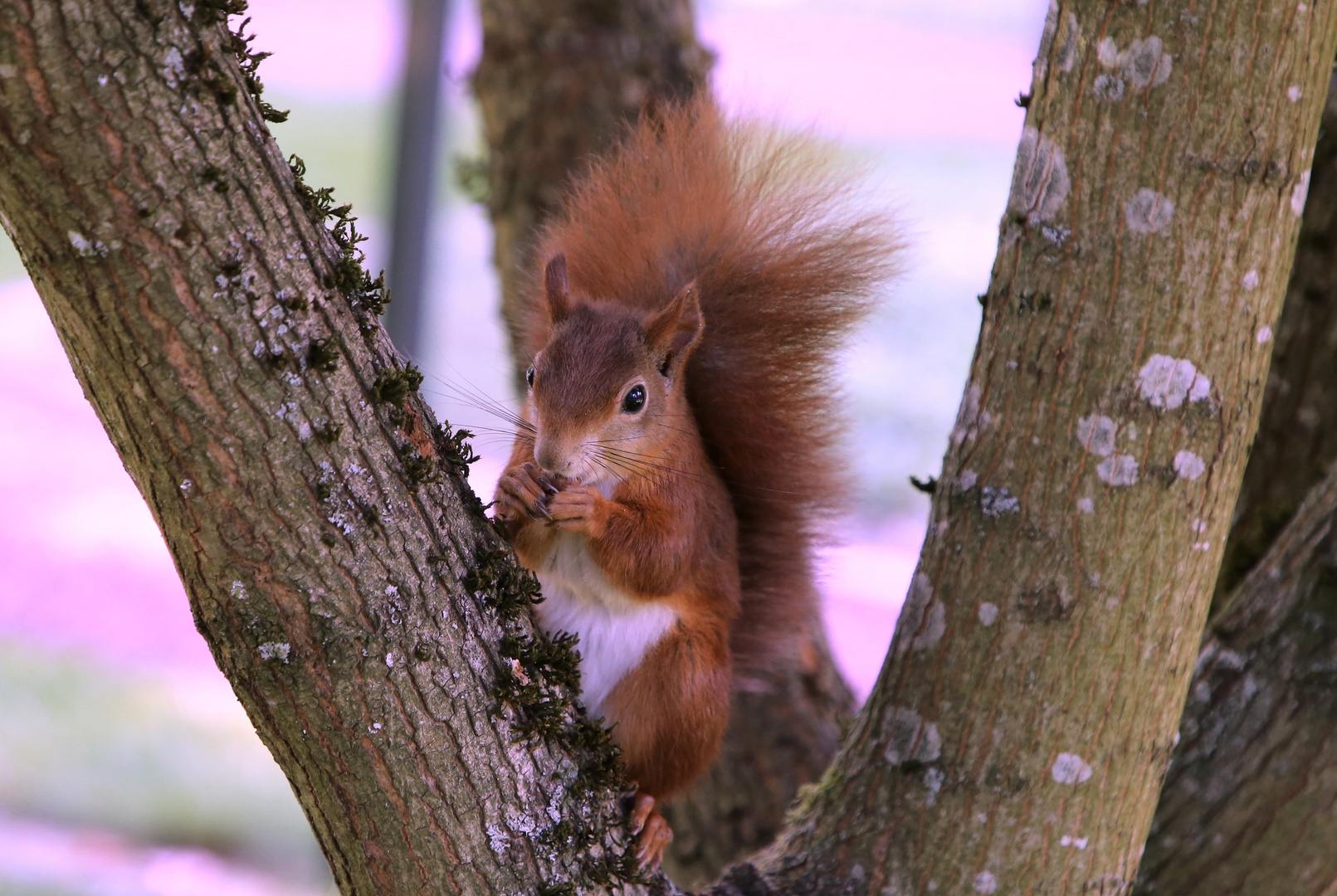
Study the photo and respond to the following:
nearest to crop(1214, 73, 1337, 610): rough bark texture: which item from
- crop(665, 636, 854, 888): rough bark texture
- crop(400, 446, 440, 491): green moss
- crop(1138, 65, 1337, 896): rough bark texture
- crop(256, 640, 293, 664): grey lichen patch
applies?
crop(1138, 65, 1337, 896): rough bark texture

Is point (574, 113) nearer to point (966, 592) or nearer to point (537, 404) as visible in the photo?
point (537, 404)

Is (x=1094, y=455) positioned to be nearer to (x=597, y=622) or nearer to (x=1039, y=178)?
(x=1039, y=178)

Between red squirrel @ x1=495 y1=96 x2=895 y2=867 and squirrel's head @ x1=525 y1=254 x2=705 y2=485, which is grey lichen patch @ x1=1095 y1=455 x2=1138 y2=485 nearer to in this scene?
red squirrel @ x1=495 y1=96 x2=895 y2=867

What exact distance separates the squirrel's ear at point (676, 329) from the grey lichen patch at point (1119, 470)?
A: 1.70 feet

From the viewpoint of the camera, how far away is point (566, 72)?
2.32m

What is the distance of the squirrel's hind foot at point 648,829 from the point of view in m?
1.41

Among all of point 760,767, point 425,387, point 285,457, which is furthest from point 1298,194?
point 425,387

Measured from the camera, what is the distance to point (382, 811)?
1.06 meters

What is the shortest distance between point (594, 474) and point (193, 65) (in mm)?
742

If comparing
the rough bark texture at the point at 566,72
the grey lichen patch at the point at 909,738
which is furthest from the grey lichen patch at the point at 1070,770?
the rough bark texture at the point at 566,72

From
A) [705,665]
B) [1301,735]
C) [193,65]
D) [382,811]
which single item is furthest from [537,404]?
[1301,735]

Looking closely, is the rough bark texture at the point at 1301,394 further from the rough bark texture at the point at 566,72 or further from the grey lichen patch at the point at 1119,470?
the rough bark texture at the point at 566,72

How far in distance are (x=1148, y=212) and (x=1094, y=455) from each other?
24 centimetres

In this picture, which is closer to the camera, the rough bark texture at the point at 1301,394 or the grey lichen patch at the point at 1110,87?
the grey lichen patch at the point at 1110,87
